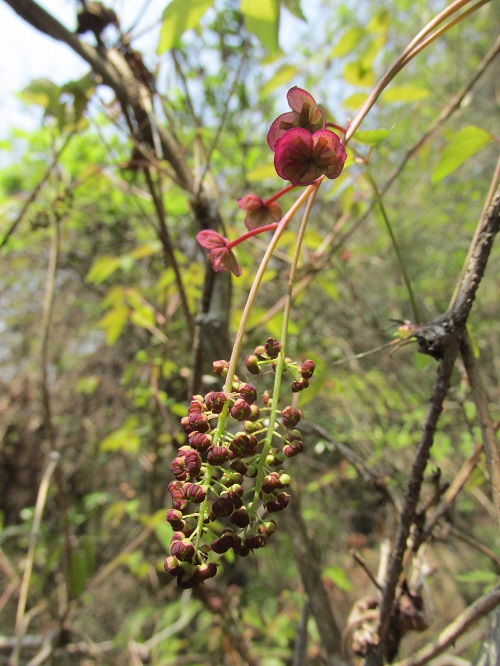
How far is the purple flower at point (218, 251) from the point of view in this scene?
49 centimetres

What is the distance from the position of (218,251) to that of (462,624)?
0.49 m

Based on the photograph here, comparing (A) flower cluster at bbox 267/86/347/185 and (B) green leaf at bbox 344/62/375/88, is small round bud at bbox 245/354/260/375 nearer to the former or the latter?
(A) flower cluster at bbox 267/86/347/185

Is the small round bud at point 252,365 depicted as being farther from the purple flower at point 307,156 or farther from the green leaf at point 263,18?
the green leaf at point 263,18

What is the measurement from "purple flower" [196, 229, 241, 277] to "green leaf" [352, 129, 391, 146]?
0.20m

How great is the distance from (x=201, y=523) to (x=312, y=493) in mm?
2971

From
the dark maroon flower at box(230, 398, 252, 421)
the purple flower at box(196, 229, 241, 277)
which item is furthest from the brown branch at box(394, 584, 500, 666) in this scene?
the purple flower at box(196, 229, 241, 277)

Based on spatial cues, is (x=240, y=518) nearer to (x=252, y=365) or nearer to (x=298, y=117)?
(x=252, y=365)

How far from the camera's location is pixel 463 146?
66cm

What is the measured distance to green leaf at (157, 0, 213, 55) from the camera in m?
0.64

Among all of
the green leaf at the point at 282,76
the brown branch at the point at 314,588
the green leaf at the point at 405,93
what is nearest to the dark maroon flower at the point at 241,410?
the brown branch at the point at 314,588

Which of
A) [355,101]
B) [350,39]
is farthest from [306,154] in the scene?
[350,39]

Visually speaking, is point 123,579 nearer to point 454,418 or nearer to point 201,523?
point 454,418

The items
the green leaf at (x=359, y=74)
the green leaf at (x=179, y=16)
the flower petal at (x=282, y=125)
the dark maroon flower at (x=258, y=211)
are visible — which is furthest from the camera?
the green leaf at (x=359, y=74)

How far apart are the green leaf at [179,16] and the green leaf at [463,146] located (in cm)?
40
